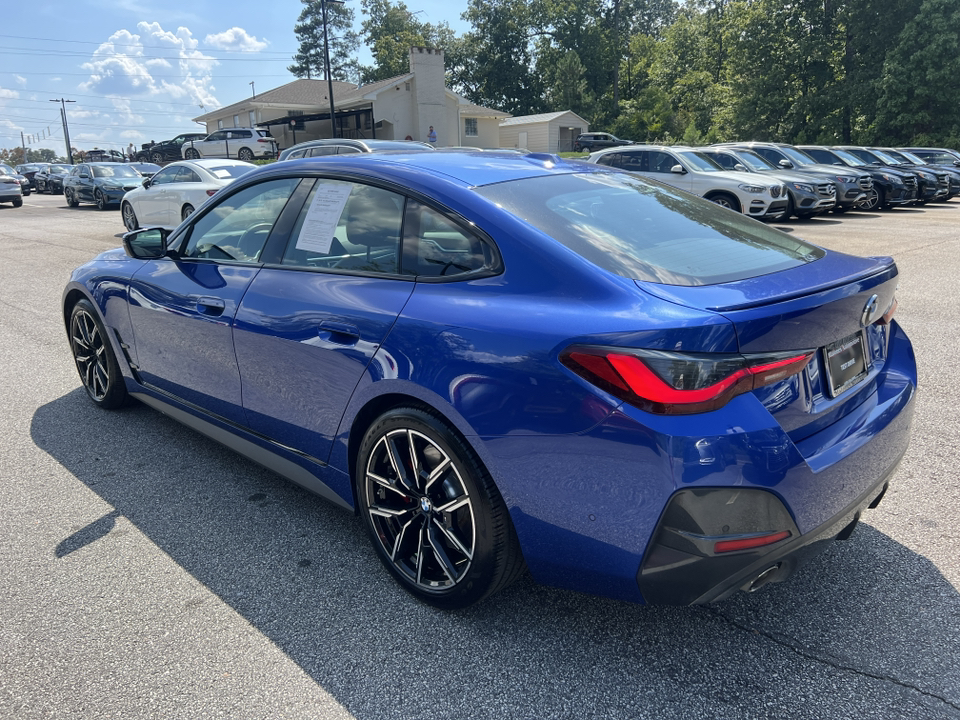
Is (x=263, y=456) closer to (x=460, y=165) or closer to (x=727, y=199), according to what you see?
(x=460, y=165)

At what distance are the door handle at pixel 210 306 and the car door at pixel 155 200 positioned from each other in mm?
11006

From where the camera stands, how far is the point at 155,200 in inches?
549

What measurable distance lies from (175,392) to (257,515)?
0.92 m

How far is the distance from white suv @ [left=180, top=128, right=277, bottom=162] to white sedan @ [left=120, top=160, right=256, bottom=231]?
78.8 feet

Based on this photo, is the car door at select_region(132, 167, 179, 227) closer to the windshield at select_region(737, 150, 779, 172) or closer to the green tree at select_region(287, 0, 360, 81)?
the windshield at select_region(737, 150, 779, 172)

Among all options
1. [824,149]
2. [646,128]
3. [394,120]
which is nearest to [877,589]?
[824,149]

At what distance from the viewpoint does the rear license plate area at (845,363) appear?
7.68 feet

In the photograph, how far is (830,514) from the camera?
2289 millimetres

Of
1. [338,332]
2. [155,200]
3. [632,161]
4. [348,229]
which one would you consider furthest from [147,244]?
[632,161]

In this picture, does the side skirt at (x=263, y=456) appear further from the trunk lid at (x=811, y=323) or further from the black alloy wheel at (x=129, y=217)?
the black alloy wheel at (x=129, y=217)

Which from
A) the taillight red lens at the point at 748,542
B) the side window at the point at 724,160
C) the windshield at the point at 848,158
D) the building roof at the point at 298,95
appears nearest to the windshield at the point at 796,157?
the windshield at the point at 848,158

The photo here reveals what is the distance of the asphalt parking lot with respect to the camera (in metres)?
2.29

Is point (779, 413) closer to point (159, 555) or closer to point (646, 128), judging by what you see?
point (159, 555)

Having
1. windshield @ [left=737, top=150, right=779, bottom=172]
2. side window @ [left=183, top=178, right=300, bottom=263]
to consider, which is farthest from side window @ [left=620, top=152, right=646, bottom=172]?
side window @ [left=183, top=178, right=300, bottom=263]
